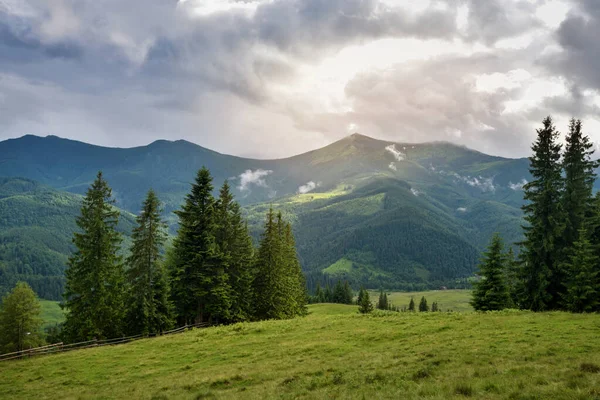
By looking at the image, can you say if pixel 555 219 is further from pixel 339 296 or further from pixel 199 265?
pixel 339 296

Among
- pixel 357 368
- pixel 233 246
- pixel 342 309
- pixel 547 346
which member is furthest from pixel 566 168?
pixel 342 309

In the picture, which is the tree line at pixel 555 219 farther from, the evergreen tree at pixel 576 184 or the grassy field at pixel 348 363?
the grassy field at pixel 348 363

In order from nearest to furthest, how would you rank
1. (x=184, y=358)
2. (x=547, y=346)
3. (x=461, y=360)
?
(x=461, y=360) → (x=547, y=346) → (x=184, y=358)

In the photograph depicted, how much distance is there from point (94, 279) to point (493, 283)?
49456 millimetres

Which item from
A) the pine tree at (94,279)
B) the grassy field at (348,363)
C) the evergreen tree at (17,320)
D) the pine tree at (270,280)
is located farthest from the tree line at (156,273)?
the evergreen tree at (17,320)

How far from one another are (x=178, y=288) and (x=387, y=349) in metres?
29.3

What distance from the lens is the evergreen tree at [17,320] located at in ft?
205

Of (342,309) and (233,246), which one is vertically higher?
(233,246)

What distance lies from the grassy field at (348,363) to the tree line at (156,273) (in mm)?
7683

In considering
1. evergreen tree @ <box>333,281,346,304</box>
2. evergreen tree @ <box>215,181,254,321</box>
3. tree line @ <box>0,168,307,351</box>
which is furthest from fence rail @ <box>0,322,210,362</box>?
evergreen tree @ <box>333,281,346,304</box>

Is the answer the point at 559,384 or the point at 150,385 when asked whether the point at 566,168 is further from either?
the point at 150,385

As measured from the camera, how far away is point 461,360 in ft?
60.9

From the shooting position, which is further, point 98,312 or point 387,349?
point 98,312

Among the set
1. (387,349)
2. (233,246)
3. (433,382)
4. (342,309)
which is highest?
(233,246)
